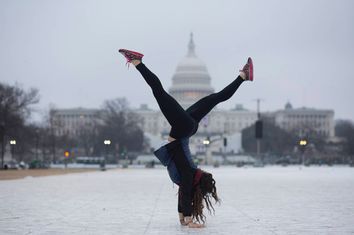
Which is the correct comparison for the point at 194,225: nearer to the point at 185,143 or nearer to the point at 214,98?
the point at 185,143

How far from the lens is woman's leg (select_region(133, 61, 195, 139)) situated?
11133mm

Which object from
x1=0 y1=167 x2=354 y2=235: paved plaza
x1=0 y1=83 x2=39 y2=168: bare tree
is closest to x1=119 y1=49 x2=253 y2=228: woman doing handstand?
x1=0 y1=167 x2=354 y2=235: paved plaza

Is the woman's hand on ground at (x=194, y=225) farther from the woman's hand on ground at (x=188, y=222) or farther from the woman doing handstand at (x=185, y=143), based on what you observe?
the woman doing handstand at (x=185, y=143)

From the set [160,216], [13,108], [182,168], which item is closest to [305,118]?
[13,108]

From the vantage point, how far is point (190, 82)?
188 meters

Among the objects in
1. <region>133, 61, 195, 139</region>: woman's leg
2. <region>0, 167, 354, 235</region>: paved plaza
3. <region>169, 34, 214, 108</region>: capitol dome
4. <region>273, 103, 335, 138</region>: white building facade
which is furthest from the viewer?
<region>273, 103, 335, 138</region>: white building facade

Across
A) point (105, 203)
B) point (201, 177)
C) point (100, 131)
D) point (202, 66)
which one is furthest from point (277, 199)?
point (202, 66)

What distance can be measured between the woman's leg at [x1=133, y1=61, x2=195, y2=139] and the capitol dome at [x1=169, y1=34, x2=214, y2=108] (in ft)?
552

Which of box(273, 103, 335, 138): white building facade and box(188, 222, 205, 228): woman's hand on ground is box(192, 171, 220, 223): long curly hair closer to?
box(188, 222, 205, 228): woman's hand on ground

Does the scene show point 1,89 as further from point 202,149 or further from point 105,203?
point 202,149

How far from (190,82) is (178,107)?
177 m

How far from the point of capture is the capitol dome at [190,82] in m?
184

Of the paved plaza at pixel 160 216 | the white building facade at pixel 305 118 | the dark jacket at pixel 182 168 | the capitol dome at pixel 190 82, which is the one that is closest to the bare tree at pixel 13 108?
the paved plaza at pixel 160 216

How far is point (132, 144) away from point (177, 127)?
4172 inches
